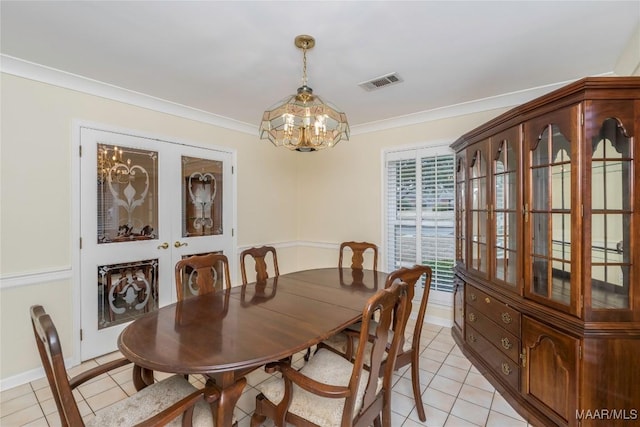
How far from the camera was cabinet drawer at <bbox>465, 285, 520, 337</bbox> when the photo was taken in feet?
6.94

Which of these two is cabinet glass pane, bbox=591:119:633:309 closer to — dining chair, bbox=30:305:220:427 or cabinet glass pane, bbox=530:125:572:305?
cabinet glass pane, bbox=530:125:572:305

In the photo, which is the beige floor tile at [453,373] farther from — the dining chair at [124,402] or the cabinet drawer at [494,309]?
the dining chair at [124,402]

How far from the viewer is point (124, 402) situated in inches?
55.5

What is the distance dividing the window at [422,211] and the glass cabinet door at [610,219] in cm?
173

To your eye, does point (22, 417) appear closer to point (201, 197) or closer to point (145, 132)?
point (201, 197)

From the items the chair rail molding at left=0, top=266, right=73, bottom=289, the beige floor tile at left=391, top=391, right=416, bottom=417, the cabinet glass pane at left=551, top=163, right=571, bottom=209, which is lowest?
the beige floor tile at left=391, top=391, right=416, bottom=417

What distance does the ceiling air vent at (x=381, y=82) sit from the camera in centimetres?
260

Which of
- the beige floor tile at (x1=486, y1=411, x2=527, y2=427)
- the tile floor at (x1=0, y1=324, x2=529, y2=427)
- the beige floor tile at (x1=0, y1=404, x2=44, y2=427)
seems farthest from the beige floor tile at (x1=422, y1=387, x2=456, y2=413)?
the beige floor tile at (x1=0, y1=404, x2=44, y2=427)

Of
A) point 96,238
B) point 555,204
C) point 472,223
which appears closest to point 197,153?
point 96,238

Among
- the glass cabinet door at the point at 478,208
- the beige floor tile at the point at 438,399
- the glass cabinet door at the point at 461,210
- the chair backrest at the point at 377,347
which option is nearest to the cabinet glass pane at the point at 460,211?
the glass cabinet door at the point at 461,210

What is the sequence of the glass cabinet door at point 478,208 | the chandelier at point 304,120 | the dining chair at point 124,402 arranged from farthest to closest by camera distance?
the glass cabinet door at point 478,208
the chandelier at point 304,120
the dining chair at point 124,402

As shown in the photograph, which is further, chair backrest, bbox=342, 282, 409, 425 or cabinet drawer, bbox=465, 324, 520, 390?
cabinet drawer, bbox=465, 324, 520, 390

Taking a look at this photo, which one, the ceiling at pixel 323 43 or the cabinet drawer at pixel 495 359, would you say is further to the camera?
the cabinet drawer at pixel 495 359

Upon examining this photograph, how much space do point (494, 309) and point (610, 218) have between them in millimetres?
1037
